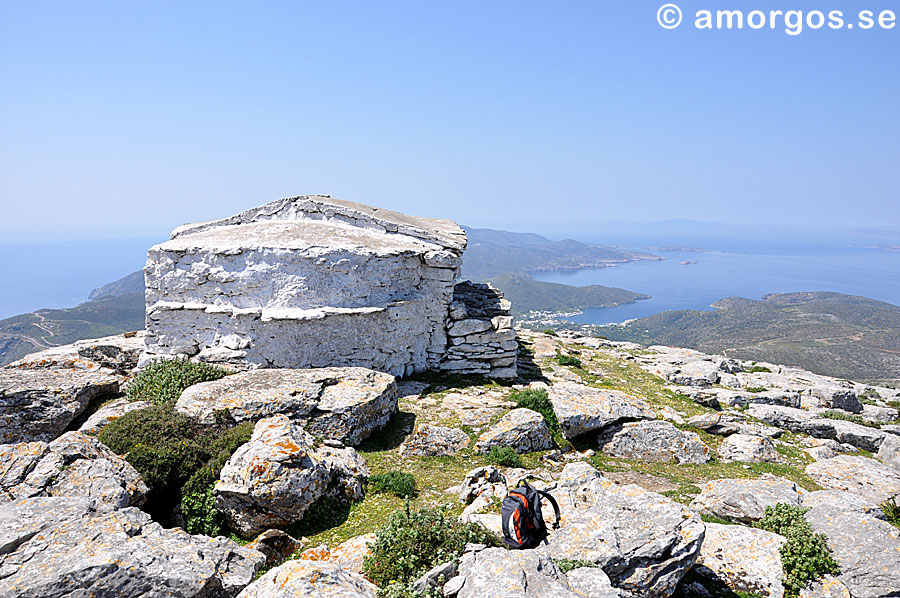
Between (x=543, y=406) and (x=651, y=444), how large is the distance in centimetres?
374

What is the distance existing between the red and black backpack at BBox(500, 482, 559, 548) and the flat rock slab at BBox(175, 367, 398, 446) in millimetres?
6523

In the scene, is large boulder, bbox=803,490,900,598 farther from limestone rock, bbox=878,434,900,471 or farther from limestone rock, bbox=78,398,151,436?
limestone rock, bbox=78,398,151,436

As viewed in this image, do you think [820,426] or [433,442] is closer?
[433,442]

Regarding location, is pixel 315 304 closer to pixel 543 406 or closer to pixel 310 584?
pixel 543 406

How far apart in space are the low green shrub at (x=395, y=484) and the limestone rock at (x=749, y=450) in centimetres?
1141

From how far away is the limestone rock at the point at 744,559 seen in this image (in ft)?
28.1

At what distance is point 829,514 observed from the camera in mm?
9938

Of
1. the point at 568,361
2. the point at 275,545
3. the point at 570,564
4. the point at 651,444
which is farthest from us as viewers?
the point at 568,361

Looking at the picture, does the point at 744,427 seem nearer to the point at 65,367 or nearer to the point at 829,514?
the point at 829,514

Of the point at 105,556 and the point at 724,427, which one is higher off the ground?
the point at 105,556

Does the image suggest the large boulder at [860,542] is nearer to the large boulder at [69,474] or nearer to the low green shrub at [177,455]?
the low green shrub at [177,455]

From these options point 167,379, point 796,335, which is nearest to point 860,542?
point 167,379

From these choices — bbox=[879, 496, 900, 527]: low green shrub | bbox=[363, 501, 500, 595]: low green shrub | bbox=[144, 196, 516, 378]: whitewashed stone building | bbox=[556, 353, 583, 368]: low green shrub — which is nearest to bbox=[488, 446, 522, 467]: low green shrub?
bbox=[363, 501, 500, 595]: low green shrub

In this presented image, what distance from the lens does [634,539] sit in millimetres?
7938
